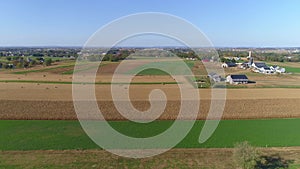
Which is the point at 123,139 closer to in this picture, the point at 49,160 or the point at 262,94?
the point at 49,160

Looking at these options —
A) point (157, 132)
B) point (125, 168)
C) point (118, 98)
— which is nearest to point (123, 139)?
point (157, 132)

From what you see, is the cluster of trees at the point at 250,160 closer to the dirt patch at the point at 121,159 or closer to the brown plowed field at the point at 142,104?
the dirt patch at the point at 121,159

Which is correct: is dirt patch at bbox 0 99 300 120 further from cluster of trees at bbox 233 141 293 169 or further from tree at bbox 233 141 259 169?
tree at bbox 233 141 259 169

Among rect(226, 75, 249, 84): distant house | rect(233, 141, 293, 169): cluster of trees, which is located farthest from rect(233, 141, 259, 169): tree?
rect(226, 75, 249, 84): distant house

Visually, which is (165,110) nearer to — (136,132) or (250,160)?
(136,132)

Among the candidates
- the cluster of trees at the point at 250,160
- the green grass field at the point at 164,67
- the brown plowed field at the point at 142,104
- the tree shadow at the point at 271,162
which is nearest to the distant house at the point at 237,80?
the brown plowed field at the point at 142,104

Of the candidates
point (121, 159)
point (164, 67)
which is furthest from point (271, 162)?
point (164, 67)
